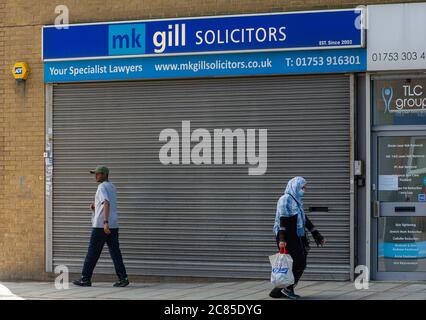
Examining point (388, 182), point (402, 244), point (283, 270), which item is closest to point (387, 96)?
point (388, 182)

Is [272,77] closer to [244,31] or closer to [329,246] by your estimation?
[244,31]

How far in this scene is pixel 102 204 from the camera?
12.7m

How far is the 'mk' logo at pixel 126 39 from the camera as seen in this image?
13484 mm

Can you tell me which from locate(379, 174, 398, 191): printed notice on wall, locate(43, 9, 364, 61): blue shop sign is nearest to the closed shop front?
locate(43, 9, 364, 61): blue shop sign

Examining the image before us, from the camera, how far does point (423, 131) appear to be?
41.1ft

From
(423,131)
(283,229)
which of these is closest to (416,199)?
(423,131)

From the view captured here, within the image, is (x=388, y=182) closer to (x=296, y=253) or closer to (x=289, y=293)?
(x=296, y=253)

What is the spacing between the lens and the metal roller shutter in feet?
41.9

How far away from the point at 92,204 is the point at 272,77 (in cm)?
335

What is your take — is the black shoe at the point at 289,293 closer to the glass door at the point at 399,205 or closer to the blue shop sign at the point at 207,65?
the glass door at the point at 399,205

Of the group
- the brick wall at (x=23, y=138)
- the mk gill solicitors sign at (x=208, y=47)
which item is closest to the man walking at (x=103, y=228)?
the brick wall at (x=23, y=138)

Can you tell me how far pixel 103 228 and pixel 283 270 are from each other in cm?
308

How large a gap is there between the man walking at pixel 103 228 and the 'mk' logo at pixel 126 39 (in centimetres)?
197

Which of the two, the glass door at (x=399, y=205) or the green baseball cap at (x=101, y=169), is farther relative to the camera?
the green baseball cap at (x=101, y=169)
